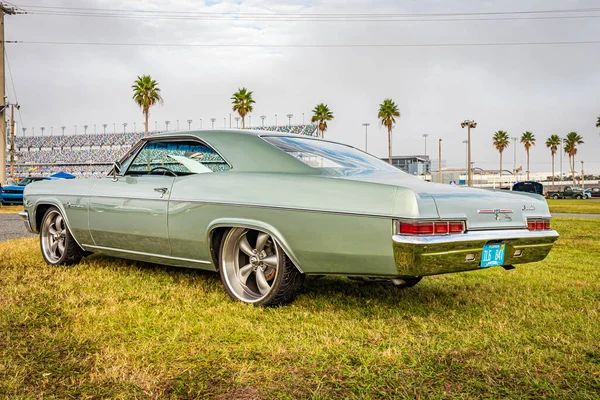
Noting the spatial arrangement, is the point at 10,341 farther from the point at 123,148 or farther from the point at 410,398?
the point at 123,148

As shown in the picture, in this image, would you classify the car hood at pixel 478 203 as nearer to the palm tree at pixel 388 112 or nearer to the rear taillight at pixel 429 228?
the rear taillight at pixel 429 228

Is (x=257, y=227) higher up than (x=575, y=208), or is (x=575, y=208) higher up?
(x=257, y=227)

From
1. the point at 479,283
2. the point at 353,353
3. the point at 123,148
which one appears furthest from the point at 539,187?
the point at 123,148

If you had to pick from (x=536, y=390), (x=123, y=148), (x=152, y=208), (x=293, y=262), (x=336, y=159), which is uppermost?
(x=123, y=148)

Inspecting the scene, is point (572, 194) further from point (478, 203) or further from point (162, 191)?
point (162, 191)

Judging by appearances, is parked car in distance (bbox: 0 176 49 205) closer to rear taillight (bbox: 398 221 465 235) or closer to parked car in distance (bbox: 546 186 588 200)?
rear taillight (bbox: 398 221 465 235)

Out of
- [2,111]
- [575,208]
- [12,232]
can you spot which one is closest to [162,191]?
[12,232]

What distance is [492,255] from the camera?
11.6ft

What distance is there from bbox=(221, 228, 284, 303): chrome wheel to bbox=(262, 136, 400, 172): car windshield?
640mm

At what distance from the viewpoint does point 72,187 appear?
5.36m

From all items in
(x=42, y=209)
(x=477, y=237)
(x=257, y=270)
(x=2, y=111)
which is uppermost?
(x=2, y=111)

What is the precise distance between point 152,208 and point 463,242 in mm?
2442

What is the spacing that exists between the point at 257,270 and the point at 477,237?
5.16 ft

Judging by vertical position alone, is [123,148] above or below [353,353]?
above
